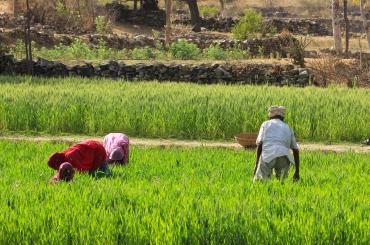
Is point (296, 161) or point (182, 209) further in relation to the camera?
point (296, 161)

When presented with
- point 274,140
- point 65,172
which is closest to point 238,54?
point 274,140

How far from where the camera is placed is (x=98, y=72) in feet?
85.0

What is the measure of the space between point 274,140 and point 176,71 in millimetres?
16975

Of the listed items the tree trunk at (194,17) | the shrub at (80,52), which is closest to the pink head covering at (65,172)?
the shrub at (80,52)

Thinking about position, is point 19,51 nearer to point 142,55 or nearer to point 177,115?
point 142,55

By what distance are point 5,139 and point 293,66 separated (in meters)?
12.8

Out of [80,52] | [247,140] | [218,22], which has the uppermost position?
[218,22]

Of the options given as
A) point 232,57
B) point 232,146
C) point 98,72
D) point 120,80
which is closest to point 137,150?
point 232,146

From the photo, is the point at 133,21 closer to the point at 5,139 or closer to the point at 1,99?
the point at 1,99

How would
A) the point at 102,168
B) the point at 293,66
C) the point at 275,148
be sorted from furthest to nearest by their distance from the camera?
1. the point at 293,66
2. the point at 102,168
3. the point at 275,148

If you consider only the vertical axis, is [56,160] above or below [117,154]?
above

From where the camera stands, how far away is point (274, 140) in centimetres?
930

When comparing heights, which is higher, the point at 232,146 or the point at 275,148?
the point at 275,148

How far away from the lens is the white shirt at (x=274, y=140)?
9.28 metres
